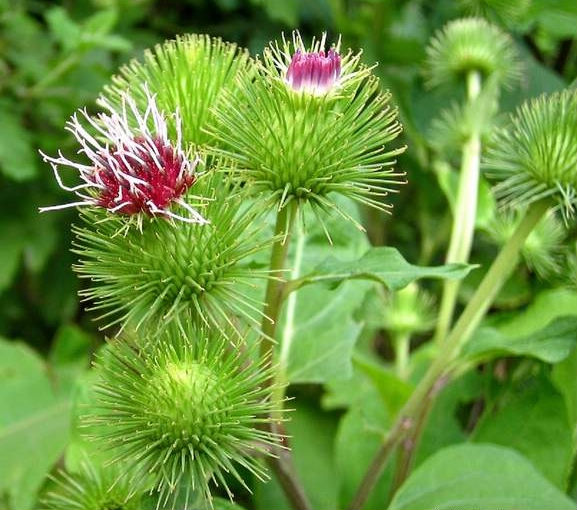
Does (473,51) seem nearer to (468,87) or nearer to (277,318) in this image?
(468,87)

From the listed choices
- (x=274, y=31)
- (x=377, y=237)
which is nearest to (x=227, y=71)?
(x=377, y=237)

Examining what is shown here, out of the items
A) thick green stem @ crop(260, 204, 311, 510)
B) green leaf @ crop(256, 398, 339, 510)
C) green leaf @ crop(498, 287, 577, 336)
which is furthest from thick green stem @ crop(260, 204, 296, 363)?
green leaf @ crop(498, 287, 577, 336)

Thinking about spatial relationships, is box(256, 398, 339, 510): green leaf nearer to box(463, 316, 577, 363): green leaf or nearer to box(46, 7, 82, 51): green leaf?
box(463, 316, 577, 363): green leaf

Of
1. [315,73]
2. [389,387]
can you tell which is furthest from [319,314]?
[315,73]

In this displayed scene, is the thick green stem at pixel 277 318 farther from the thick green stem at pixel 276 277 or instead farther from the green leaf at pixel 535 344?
the green leaf at pixel 535 344

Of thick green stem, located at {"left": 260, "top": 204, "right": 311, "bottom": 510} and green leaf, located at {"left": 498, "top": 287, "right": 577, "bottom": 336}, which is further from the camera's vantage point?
green leaf, located at {"left": 498, "top": 287, "right": 577, "bottom": 336}
